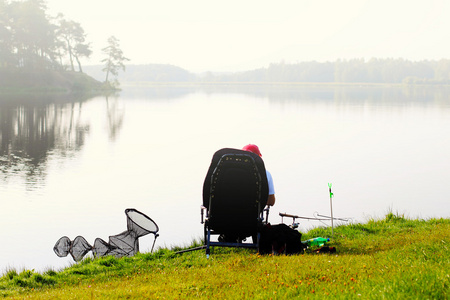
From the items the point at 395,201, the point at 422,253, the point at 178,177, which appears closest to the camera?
the point at 422,253

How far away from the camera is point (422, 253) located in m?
6.45

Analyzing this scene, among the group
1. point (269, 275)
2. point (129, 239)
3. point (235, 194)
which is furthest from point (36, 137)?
point (269, 275)

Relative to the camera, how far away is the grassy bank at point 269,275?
191 inches

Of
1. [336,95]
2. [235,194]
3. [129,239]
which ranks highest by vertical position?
[336,95]

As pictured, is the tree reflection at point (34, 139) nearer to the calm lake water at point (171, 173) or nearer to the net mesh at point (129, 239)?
the calm lake water at point (171, 173)

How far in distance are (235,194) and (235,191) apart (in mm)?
46

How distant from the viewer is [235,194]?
7.45 meters

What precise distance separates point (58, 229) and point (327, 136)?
23651 mm

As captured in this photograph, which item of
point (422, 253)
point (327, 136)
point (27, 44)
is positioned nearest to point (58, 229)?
point (422, 253)

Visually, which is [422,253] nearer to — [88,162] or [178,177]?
[178,177]

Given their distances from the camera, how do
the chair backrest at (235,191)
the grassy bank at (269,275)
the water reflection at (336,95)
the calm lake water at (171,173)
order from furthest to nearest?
the water reflection at (336,95) → the calm lake water at (171,173) → the chair backrest at (235,191) → the grassy bank at (269,275)

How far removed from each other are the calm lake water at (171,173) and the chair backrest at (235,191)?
145 inches

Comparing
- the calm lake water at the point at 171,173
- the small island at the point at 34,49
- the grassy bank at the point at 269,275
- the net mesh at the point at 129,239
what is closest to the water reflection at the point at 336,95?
the small island at the point at 34,49

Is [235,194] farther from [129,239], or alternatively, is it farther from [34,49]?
[34,49]
